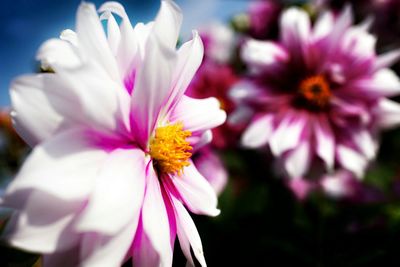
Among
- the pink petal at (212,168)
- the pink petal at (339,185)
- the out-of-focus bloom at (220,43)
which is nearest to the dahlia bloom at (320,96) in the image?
the pink petal at (212,168)

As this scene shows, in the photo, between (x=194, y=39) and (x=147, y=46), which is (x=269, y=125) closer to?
(x=194, y=39)

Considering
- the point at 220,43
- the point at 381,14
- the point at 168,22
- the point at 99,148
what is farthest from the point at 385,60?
the point at 220,43

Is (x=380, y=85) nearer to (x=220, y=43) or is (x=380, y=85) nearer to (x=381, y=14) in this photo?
(x=381, y=14)

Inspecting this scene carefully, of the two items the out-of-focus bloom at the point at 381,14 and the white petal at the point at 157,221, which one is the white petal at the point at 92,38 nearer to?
the white petal at the point at 157,221

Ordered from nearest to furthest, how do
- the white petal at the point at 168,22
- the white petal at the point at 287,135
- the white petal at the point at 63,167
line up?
the white petal at the point at 63,167 → the white petal at the point at 168,22 → the white petal at the point at 287,135

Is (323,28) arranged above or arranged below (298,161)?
above

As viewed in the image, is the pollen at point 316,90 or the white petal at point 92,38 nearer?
the white petal at point 92,38
